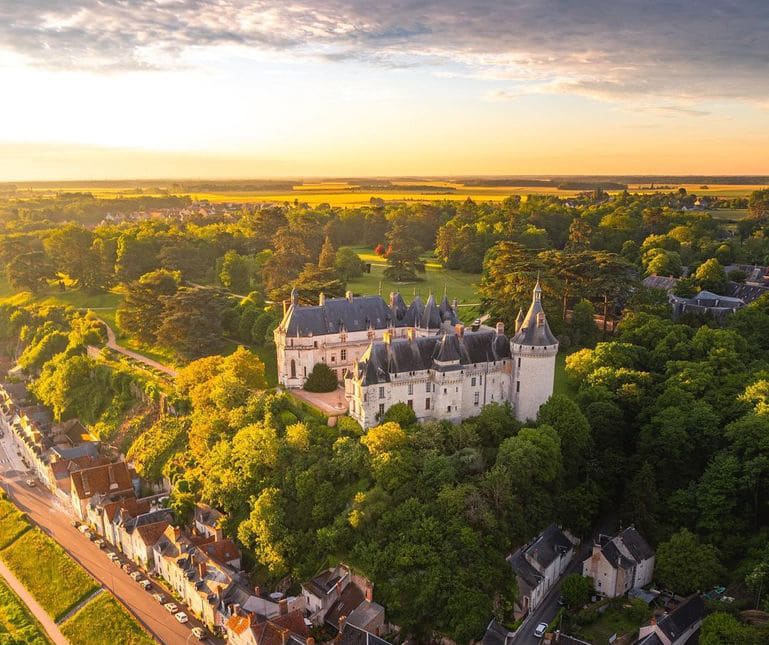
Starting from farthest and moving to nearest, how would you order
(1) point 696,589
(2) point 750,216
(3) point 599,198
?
(3) point 599,198 < (2) point 750,216 < (1) point 696,589

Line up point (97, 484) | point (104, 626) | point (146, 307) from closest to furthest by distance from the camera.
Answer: point (104, 626), point (97, 484), point (146, 307)

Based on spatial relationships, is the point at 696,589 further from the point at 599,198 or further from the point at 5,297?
the point at 599,198

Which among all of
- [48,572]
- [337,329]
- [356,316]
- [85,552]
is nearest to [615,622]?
[337,329]

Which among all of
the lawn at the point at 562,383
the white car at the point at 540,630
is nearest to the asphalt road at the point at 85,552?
the white car at the point at 540,630

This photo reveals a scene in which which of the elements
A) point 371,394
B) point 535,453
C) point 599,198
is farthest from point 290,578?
point 599,198

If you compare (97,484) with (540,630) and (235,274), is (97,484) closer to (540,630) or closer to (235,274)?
(540,630)
